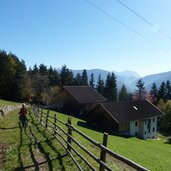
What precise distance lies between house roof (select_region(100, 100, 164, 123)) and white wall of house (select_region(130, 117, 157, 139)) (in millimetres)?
999

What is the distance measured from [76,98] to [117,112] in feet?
52.1

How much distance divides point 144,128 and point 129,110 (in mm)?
4127

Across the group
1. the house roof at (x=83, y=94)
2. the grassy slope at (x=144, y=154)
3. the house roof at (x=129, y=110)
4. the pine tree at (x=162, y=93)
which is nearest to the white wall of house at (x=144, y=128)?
the house roof at (x=129, y=110)

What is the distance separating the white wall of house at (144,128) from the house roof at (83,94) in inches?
604

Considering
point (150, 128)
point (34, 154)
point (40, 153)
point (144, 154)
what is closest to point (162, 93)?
point (150, 128)

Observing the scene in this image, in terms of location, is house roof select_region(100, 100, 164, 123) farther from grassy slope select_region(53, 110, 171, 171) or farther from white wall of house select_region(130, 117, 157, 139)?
grassy slope select_region(53, 110, 171, 171)

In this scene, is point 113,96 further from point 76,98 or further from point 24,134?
point 24,134

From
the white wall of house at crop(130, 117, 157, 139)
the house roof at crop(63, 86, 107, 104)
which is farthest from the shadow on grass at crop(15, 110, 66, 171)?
the house roof at crop(63, 86, 107, 104)

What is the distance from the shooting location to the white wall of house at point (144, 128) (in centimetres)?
5134

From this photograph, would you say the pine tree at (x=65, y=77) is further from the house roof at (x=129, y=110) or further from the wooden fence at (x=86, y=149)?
the wooden fence at (x=86, y=149)

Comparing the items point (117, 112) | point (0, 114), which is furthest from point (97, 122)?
point (0, 114)

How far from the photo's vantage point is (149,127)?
55562 mm

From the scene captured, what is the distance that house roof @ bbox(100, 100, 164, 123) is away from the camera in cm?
4984

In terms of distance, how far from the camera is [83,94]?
2677 inches
